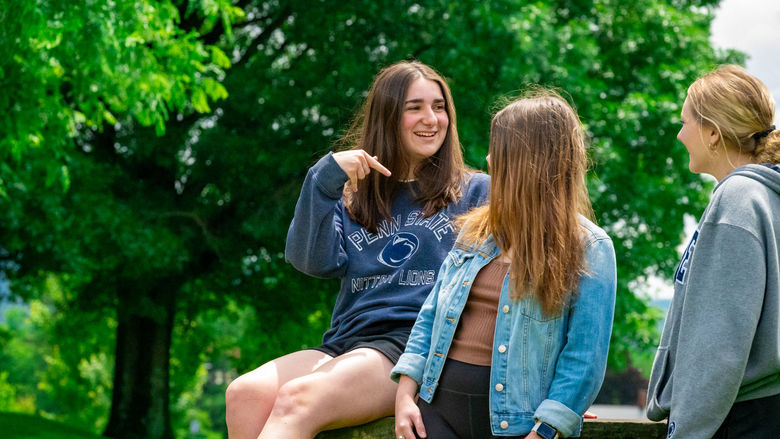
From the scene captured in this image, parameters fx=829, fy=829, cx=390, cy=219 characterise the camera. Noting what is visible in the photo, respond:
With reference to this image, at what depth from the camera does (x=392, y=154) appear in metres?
3.34

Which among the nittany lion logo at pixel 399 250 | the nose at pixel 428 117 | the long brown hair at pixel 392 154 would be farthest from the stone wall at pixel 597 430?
the nose at pixel 428 117

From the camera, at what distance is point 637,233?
1253 centimetres

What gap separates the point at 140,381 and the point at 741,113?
1357cm

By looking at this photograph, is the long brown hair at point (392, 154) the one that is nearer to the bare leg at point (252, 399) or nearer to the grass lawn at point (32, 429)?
the bare leg at point (252, 399)

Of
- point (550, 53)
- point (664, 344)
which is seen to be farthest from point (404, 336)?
point (550, 53)

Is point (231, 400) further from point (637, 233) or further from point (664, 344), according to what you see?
point (637, 233)

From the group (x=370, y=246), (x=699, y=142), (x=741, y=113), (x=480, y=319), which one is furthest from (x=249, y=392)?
(x=741, y=113)

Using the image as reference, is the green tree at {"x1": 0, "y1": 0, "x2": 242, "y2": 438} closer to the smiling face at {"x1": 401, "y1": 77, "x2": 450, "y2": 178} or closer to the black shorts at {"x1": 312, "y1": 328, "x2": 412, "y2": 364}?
the smiling face at {"x1": 401, "y1": 77, "x2": 450, "y2": 178}

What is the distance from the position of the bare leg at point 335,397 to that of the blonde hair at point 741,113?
1.28m

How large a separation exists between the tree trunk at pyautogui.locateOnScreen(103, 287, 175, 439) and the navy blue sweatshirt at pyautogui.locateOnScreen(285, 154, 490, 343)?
461 inches

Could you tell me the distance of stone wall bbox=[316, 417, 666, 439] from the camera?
9.14 feet

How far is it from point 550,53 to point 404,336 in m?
8.72

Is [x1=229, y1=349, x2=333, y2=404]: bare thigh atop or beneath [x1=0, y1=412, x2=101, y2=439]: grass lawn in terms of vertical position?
atop

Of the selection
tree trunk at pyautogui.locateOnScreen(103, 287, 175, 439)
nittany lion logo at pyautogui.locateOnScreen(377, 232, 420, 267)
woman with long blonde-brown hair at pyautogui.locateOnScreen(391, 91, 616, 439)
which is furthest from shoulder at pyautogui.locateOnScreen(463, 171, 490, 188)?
tree trunk at pyautogui.locateOnScreen(103, 287, 175, 439)
